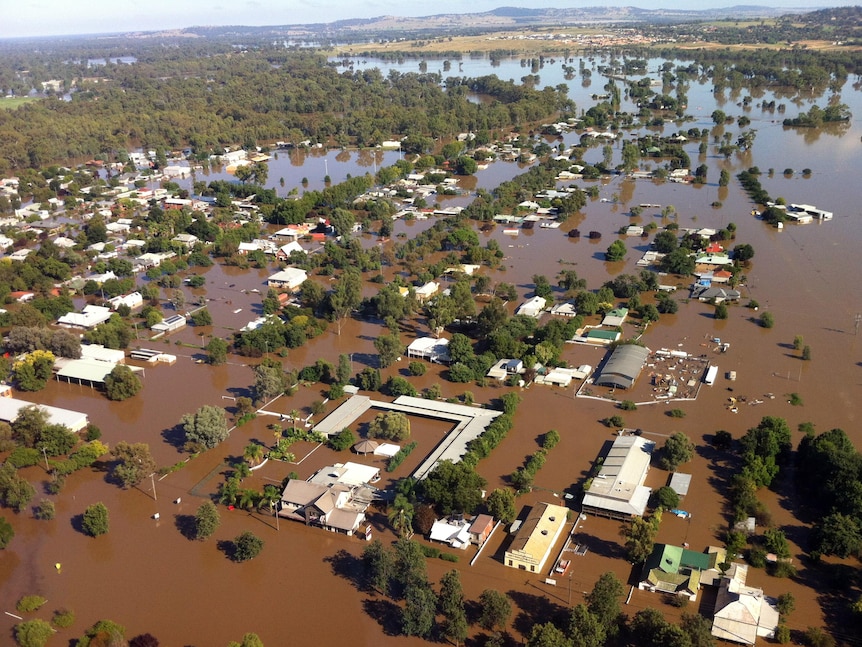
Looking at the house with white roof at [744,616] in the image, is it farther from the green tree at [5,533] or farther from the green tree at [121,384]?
the green tree at [121,384]

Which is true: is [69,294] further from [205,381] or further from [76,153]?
[76,153]

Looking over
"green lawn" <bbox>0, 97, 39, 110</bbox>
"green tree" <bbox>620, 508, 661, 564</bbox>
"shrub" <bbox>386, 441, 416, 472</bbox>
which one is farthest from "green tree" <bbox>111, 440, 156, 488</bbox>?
"green lawn" <bbox>0, 97, 39, 110</bbox>

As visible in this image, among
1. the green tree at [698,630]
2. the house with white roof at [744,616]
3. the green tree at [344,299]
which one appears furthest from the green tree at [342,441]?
the house with white roof at [744,616]

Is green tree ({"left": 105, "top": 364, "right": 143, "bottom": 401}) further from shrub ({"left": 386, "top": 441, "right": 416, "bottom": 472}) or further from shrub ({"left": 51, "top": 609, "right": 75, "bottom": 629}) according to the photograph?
shrub ({"left": 386, "top": 441, "right": 416, "bottom": 472})

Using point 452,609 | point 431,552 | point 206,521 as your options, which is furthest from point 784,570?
point 206,521

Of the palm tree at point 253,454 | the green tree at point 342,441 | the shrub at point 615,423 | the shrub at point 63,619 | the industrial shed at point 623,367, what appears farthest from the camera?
the industrial shed at point 623,367

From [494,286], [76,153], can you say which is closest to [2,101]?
[76,153]
